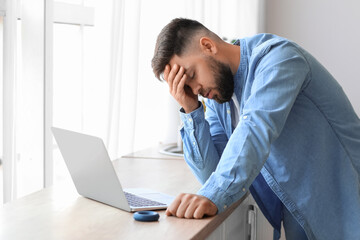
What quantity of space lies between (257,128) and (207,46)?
1.17ft

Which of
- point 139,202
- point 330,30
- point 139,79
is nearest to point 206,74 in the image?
point 139,202

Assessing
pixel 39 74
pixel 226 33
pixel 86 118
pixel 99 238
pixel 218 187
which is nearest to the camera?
pixel 99 238

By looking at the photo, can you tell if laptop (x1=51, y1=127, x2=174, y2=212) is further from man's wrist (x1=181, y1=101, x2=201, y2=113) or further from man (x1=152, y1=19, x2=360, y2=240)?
man's wrist (x1=181, y1=101, x2=201, y2=113)

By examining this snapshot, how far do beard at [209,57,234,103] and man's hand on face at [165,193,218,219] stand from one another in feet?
1.21

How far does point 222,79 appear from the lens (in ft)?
5.21

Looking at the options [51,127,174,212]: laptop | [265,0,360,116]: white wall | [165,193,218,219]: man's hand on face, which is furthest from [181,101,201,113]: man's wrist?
[265,0,360,116]: white wall

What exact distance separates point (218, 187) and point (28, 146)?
46.7 inches

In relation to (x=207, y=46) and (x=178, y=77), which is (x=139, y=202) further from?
(x=207, y=46)

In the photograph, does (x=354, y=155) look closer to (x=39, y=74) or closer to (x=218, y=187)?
(x=218, y=187)

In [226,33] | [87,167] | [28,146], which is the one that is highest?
[226,33]

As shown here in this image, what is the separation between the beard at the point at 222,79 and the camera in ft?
5.19

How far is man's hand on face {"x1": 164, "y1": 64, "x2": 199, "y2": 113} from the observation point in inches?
62.6

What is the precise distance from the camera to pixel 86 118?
96.7 inches

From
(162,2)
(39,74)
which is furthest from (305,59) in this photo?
(162,2)
